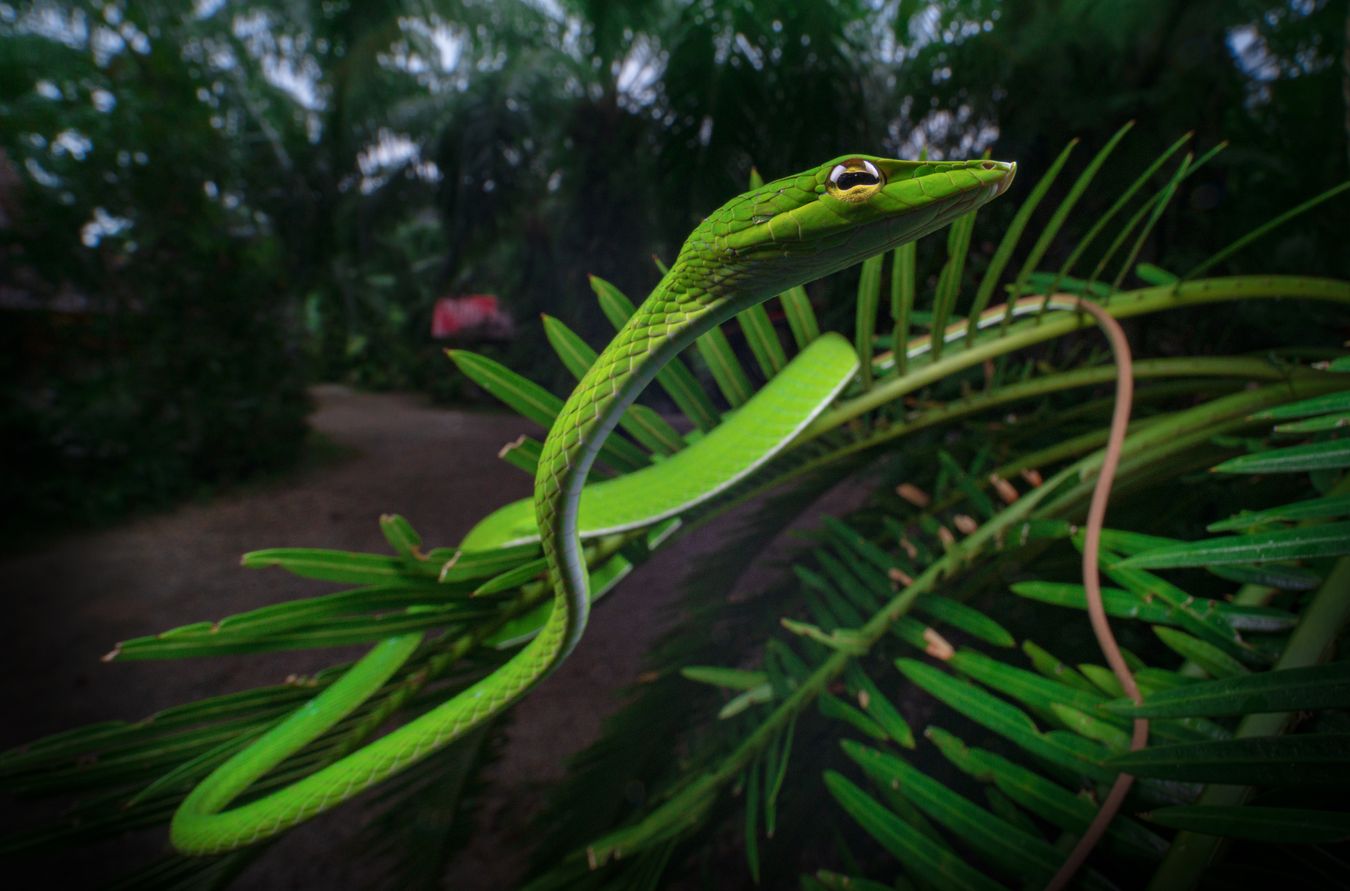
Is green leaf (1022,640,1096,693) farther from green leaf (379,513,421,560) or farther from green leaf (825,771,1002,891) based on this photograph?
green leaf (379,513,421,560)

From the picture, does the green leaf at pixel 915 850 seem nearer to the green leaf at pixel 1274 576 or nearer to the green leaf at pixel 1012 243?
the green leaf at pixel 1274 576

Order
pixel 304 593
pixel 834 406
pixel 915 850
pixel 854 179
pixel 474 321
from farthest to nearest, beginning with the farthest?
pixel 304 593 < pixel 474 321 < pixel 834 406 < pixel 915 850 < pixel 854 179

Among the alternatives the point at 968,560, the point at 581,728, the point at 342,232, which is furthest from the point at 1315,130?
the point at 342,232

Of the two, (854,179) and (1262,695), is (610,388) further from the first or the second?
(1262,695)

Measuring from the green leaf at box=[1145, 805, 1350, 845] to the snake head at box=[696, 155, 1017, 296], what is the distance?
219 millimetres

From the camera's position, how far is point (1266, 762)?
0.19 metres

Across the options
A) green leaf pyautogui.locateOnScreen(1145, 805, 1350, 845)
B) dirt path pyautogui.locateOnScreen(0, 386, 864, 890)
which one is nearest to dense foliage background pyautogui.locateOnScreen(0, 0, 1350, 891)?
green leaf pyautogui.locateOnScreen(1145, 805, 1350, 845)

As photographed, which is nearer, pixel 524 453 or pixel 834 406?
pixel 524 453

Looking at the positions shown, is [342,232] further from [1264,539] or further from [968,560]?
[1264,539]

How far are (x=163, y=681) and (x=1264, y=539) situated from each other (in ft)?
5.16

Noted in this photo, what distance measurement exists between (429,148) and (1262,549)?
1.79 metres

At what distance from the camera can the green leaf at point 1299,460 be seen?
0.81ft

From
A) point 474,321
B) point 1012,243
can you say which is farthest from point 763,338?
point 474,321

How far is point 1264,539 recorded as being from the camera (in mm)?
231
